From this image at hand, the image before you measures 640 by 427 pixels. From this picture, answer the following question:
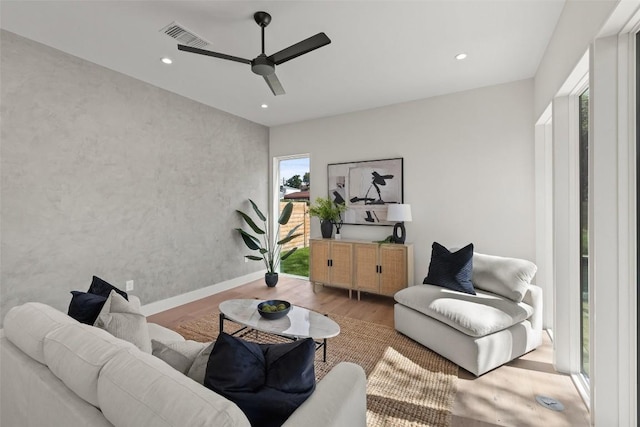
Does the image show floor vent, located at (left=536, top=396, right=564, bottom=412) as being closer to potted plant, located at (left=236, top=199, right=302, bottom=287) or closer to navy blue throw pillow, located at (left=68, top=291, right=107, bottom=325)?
navy blue throw pillow, located at (left=68, top=291, right=107, bottom=325)

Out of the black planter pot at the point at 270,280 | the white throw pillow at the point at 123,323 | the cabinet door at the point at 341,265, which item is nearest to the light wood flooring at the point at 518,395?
the cabinet door at the point at 341,265

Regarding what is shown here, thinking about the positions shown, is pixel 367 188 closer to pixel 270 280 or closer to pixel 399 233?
pixel 399 233

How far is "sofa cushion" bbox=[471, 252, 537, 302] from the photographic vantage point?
8.62 feet

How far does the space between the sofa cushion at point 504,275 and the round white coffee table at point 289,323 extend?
64.4 inches

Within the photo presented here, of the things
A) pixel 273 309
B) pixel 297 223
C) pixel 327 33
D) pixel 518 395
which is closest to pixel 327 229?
pixel 297 223

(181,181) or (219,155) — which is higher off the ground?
(219,155)

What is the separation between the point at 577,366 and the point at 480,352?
29.7 inches

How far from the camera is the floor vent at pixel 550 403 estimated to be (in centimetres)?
191

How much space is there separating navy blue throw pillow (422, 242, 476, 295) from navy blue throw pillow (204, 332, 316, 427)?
223cm

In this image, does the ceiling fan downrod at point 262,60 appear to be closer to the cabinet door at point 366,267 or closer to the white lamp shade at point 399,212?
the white lamp shade at point 399,212

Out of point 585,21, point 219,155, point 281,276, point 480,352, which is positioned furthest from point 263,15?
point 281,276

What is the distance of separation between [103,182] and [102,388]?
9.21 feet

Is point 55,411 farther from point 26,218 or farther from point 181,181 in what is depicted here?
point 181,181

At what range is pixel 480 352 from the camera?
2223 mm
